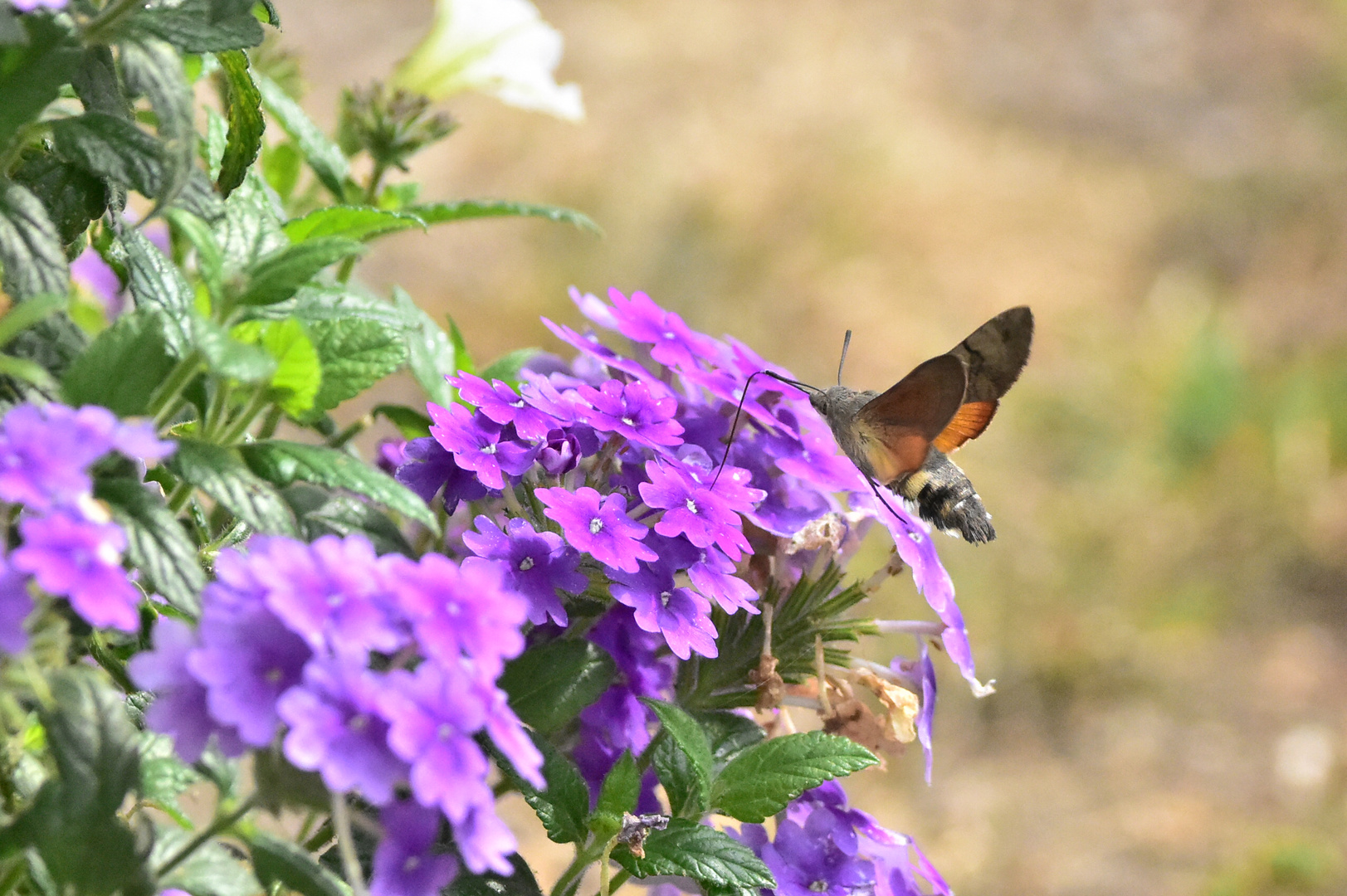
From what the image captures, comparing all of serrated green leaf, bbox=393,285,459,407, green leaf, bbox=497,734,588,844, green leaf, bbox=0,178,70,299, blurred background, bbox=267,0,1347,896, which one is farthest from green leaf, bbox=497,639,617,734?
blurred background, bbox=267,0,1347,896

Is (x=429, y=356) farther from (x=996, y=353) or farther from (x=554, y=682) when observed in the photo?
(x=996, y=353)

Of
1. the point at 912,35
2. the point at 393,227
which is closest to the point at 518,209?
the point at 393,227

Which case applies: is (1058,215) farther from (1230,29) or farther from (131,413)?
(131,413)

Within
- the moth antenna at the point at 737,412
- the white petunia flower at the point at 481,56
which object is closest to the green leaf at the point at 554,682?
the moth antenna at the point at 737,412

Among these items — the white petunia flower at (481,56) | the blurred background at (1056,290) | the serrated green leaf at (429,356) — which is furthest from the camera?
the blurred background at (1056,290)

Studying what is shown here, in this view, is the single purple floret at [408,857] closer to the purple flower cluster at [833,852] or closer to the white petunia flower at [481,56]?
the purple flower cluster at [833,852]

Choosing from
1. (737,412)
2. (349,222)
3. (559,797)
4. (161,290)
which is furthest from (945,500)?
(161,290)
